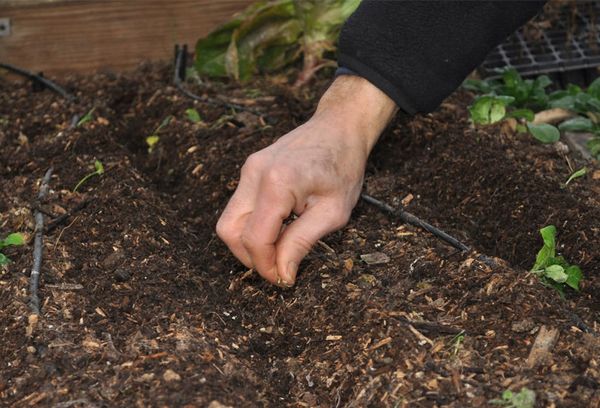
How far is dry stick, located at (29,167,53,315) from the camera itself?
2.33m

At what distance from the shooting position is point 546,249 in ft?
8.13

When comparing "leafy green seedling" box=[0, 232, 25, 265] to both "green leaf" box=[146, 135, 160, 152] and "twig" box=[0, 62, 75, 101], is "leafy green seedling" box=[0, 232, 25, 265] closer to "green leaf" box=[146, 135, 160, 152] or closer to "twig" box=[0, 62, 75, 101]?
"green leaf" box=[146, 135, 160, 152]

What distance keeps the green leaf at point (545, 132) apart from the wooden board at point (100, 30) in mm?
1209

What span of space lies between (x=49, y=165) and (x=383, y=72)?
115cm

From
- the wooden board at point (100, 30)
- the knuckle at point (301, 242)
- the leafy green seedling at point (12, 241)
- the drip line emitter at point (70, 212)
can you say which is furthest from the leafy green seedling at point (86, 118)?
the knuckle at point (301, 242)

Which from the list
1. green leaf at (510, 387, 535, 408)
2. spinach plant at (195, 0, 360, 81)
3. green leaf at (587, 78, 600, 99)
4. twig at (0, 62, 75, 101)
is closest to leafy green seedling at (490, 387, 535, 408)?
green leaf at (510, 387, 535, 408)

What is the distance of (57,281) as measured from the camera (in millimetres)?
2445

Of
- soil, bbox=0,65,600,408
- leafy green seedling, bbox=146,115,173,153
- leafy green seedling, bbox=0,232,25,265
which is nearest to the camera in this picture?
soil, bbox=0,65,600,408

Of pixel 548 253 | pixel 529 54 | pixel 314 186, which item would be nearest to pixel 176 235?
pixel 314 186

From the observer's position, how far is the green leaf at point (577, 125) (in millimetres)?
3191

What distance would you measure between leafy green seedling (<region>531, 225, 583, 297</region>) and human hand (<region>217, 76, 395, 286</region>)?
0.47 meters

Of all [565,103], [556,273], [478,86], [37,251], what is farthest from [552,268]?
[37,251]

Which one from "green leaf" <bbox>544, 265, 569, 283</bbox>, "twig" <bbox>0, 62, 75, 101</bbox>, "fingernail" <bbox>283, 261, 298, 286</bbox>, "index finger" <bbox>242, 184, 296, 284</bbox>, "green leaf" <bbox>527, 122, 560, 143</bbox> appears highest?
"index finger" <bbox>242, 184, 296, 284</bbox>

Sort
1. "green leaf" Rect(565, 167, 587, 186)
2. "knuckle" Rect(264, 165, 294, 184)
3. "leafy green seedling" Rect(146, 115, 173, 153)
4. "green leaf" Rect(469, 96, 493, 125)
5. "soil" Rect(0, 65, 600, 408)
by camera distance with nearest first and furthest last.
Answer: "soil" Rect(0, 65, 600, 408) < "knuckle" Rect(264, 165, 294, 184) < "green leaf" Rect(565, 167, 587, 186) < "green leaf" Rect(469, 96, 493, 125) < "leafy green seedling" Rect(146, 115, 173, 153)
